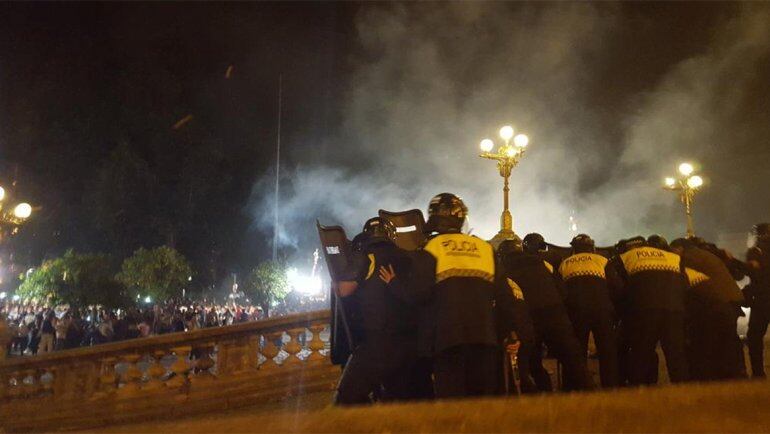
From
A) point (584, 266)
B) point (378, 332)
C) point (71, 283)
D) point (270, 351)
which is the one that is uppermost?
point (71, 283)

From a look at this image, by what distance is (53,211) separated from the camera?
2534cm

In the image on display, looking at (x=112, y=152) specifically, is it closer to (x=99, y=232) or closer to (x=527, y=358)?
(x=99, y=232)

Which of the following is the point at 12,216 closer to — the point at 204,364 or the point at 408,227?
the point at 204,364

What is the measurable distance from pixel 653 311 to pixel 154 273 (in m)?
21.3

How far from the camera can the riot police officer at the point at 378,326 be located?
13.6 feet

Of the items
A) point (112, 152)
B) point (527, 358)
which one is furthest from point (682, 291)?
point (112, 152)

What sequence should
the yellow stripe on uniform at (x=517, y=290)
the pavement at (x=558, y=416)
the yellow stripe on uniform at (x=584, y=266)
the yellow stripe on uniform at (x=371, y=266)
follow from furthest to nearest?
the yellow stripe on uniform at (x=584, y=266) < the yellow stripe on uniform at (x=517, y=290) < the yellow stripe on uniform at (x=371, y=266) < the pavement at (x=558, y=416)

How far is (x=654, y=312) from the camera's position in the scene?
506 cm

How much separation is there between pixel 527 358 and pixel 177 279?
2116cm

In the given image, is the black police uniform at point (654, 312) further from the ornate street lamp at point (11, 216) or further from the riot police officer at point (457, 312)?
the ornate street lamp at point (11, 216)

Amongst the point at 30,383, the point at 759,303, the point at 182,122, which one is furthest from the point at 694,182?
the point at 182,122

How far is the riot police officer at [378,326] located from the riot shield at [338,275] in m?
0.21

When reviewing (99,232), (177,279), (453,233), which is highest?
(99,232)

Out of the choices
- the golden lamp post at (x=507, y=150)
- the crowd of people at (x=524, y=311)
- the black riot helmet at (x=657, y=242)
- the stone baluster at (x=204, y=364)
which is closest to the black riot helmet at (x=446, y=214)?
the crowd of people at (x=524, y=311)
